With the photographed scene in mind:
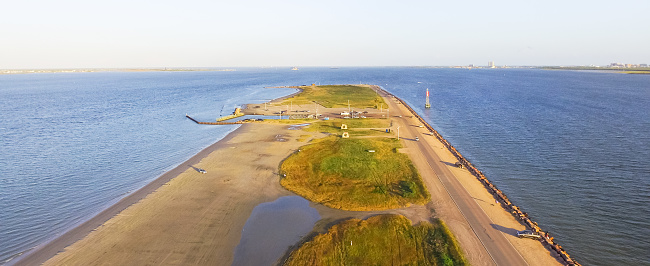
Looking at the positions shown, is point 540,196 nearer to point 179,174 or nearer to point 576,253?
point 576,253

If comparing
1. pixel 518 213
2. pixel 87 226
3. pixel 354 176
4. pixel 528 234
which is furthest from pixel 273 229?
pixel 518 213

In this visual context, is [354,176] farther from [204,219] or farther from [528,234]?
[528,234]

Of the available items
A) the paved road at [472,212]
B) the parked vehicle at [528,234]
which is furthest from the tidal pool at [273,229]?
the parked vehicle at [528,234]

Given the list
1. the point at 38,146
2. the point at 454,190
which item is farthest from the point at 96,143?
the point at 454,190

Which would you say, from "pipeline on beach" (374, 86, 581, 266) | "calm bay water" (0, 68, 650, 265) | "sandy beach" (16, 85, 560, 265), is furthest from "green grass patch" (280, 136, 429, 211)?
"calm bay water" (0, 68, 650, 265)

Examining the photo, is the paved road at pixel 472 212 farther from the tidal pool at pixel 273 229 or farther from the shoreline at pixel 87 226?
the shoreline at pixel 87 226

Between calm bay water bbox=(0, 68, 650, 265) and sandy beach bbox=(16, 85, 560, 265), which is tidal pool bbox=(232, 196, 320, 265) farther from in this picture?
calm bay water bbox=(0, 68, 650, 265)
